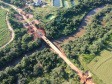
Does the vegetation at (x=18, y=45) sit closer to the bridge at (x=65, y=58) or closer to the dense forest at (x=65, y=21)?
the bridge at (x=65, y=58)

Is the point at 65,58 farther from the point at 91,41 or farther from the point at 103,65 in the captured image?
the point at 91,41

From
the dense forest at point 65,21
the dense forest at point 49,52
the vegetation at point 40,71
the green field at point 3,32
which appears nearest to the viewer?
the vegetation at point 40,71

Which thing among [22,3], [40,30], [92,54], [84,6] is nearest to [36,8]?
[22,3]

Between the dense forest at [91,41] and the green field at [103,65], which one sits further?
the dense forest at [91,41]

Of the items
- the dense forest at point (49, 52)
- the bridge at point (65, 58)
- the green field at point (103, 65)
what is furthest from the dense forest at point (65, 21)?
the green field at point (103, 65)

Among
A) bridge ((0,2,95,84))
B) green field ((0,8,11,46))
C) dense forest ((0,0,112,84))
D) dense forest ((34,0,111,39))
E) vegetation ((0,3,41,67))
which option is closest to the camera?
bridge ((0,2,95,84))

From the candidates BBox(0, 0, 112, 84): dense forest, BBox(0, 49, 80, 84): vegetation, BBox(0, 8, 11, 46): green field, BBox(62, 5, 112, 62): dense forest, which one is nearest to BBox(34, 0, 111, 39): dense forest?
BBox(0, 0, 112, 84): dense forest

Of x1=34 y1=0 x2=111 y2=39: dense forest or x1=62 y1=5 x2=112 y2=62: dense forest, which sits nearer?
x1=62 y1=5 x2=112 y2=62: dense forest

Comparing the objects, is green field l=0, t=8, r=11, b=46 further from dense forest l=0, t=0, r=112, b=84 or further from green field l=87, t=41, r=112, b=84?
green field l=87, t=41, r=112, b=84

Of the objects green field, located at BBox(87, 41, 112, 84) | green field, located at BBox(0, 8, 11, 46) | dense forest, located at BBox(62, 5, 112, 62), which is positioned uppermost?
green field, located at BBox(0, 8, 11, 46)
